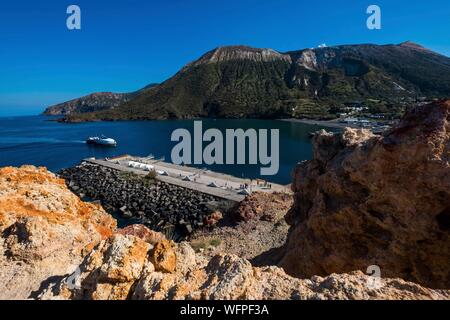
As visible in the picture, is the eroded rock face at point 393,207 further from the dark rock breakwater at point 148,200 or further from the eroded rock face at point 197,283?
the dark rock breakwater at point 148,200

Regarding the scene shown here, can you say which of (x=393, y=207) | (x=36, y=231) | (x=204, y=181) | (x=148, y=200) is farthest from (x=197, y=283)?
(x=204, y=181)

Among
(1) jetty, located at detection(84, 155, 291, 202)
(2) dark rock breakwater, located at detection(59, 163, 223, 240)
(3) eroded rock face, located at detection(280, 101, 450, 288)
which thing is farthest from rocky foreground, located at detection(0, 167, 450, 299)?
(1) jetty, located at detection(84, 155, 291, 202)

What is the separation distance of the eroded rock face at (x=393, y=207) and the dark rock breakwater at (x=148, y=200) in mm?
20941

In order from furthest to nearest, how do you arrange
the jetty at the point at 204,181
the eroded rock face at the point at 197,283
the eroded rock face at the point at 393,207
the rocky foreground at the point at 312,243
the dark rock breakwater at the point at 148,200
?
the jetty at the point at 204,181, the dark rock breakwater at the point at 148,200, the eroded rock face at the point at 393,207, the rocky foreground at the point at 312,243, the eroded rock face at the point at 197,283

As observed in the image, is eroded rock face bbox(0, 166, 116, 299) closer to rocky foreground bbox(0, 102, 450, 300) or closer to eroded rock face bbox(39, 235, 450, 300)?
rocky foreground bbox(0, 102, 450, 300)

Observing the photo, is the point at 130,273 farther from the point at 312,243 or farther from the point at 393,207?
the point at 312,243

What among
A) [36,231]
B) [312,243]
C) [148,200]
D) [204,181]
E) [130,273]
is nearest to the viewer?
[130,273]

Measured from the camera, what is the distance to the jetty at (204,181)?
41062 millimetres

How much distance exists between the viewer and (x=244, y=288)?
189 inches

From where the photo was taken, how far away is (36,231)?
7859 millimetres

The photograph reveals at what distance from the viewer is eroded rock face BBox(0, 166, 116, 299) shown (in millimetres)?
7102

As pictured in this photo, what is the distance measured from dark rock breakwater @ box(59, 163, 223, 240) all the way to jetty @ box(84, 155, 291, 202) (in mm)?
1422

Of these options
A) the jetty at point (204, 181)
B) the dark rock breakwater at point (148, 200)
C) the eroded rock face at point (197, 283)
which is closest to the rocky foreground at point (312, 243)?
the eroded rock face at point (197, 283)

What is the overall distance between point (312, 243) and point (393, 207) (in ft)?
10.5
